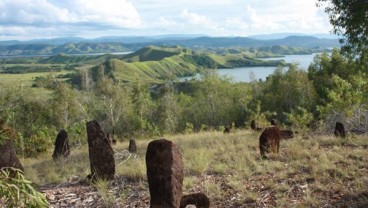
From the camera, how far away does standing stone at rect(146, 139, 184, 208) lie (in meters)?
6.49

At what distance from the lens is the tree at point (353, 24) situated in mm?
13812

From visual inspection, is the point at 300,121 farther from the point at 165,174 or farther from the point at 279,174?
the point at 165,174

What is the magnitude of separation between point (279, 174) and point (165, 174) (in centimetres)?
432

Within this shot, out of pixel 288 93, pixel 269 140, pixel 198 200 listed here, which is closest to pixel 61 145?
pixel 269 140

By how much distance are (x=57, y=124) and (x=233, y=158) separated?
4506cm

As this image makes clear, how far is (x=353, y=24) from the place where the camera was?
14406 millimetres

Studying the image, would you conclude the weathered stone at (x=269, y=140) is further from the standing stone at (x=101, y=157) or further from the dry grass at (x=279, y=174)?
the standing stone at (x=101, y=157)

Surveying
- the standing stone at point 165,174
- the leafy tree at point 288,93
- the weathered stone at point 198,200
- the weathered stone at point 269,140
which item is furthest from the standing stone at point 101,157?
the leafy tree at point 288,93

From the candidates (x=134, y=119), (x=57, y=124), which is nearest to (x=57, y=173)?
(x=57, y=124)

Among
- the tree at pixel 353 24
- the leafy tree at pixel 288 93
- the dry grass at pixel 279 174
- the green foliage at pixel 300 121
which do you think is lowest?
the leafy tree at pixel 288 93

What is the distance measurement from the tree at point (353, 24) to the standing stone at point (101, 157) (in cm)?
1001

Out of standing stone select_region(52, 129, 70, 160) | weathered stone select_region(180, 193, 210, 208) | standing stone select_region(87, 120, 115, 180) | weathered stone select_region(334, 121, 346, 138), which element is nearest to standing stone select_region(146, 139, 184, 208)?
weathered stone select_region(180, 193, 210, 208)

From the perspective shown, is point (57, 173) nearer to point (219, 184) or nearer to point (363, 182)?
point (219, 184)

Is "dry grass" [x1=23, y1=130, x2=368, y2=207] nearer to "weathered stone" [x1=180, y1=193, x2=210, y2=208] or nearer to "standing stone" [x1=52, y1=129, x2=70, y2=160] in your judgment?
"weathered stone" [x1=180, y1=193, x2=210, y2=208]
